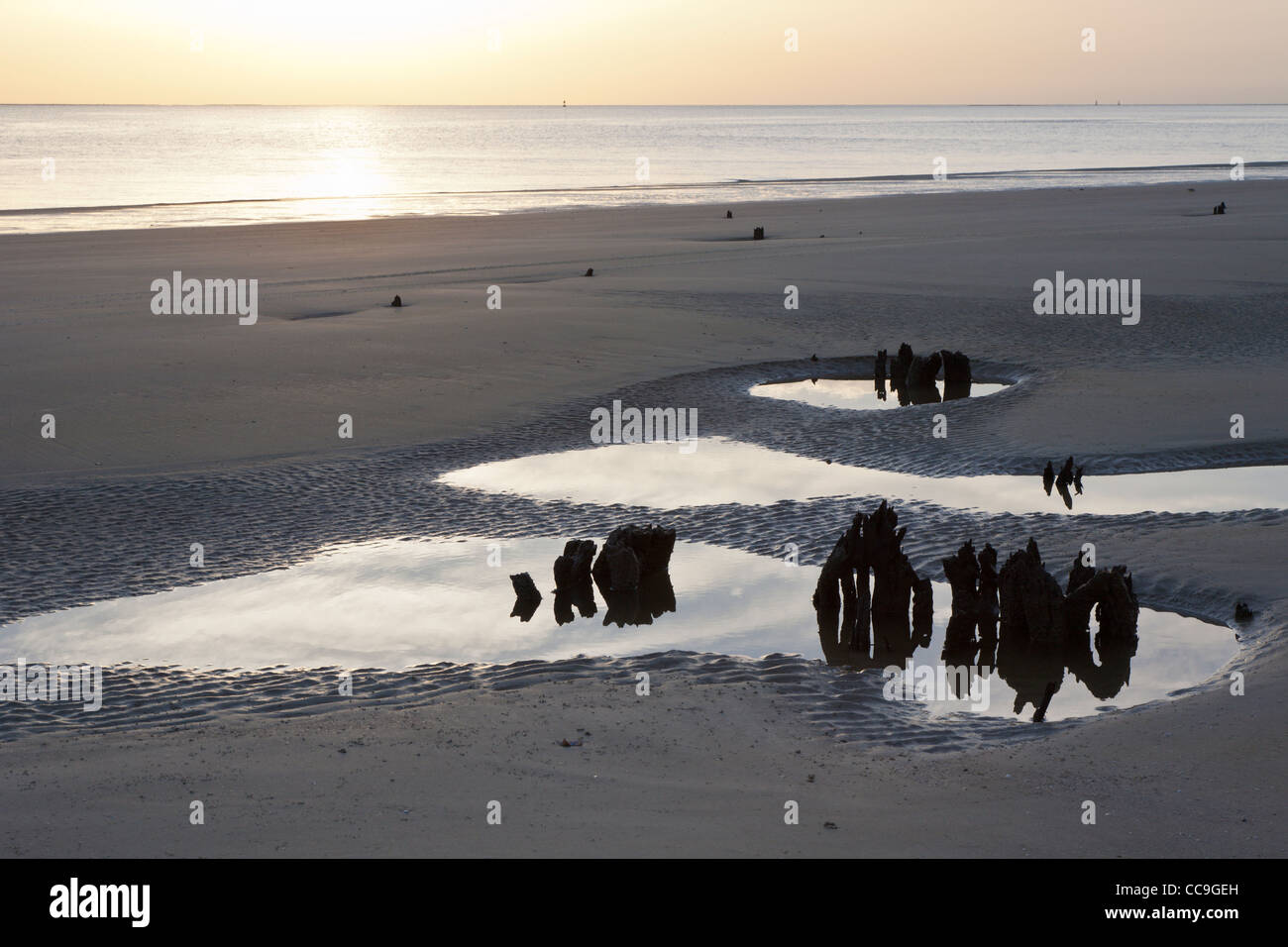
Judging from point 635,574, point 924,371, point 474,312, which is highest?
point 474,312

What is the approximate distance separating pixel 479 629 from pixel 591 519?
120 inches

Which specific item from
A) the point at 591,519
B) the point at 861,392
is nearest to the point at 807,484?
the point at 591,519

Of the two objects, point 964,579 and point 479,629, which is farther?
point 479,629

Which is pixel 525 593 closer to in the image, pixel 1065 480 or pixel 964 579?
pixel 964 579

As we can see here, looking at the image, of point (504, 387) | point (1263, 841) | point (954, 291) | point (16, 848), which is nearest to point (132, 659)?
point (16, 848)

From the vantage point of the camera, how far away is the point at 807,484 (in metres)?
14.7

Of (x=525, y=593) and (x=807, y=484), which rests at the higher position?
(x=807, y=484)

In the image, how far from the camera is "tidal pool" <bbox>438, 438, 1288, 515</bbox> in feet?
45.0

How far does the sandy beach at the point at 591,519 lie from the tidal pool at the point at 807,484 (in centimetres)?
47

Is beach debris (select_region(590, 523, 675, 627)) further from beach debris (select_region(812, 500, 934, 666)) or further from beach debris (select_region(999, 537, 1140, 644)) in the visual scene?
beach debris (select_region(999, 537, 1140, 644))

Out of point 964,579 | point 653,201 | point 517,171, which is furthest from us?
point 517,171

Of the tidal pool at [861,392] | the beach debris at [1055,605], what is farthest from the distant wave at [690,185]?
the beach debris at [1055,605]

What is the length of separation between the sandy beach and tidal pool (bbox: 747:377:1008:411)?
0.55 meters

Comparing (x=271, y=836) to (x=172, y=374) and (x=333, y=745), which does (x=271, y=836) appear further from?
(x=172, y=374)
